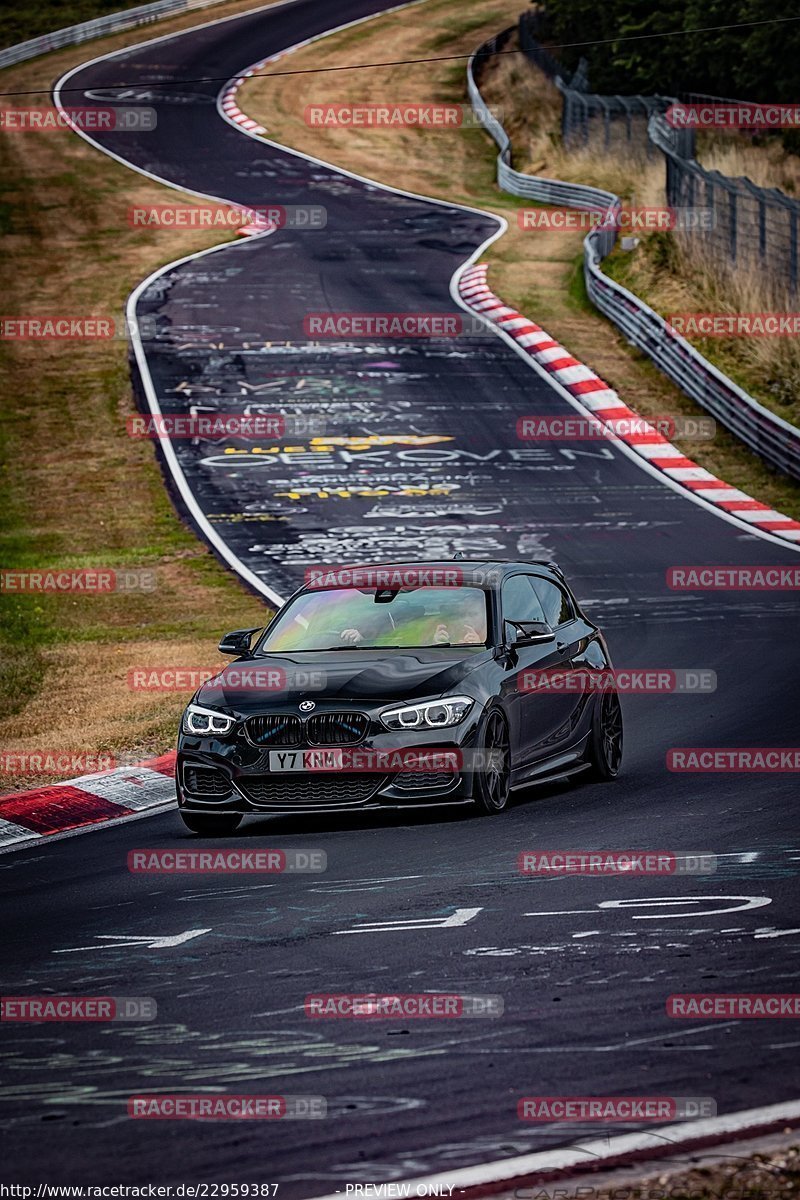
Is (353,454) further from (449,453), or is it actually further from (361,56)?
(361,56)

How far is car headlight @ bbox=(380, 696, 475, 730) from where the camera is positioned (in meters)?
10.5

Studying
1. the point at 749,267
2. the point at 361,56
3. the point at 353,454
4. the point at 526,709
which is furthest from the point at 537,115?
the point at 526,709

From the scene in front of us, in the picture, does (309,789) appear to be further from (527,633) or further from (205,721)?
(527,633)

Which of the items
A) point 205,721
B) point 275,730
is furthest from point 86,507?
point 275,730

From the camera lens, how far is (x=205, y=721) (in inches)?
432

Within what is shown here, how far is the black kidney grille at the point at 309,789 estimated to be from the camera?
34.4 feet

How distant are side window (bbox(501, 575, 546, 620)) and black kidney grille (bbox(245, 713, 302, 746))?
1847 millimetres

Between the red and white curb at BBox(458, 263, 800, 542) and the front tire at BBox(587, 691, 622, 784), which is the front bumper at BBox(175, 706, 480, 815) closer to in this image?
the front tire at BBox(587, 691, 622, 784)

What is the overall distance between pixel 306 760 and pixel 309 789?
0.61ft

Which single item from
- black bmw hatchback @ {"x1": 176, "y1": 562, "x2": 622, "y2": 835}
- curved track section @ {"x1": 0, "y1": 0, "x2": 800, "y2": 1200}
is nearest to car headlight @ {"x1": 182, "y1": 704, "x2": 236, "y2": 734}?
black bmw hatchback @ {"x1": 176, "y1": 562, "x2": 622, "y2": 835}

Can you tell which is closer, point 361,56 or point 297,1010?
point 297,1010

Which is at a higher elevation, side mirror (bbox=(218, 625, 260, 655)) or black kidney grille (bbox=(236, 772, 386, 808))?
side mirror (bbox=(218, 625, 260, 655))

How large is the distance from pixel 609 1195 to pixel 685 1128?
0.53 m

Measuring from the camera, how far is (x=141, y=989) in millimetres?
7203
